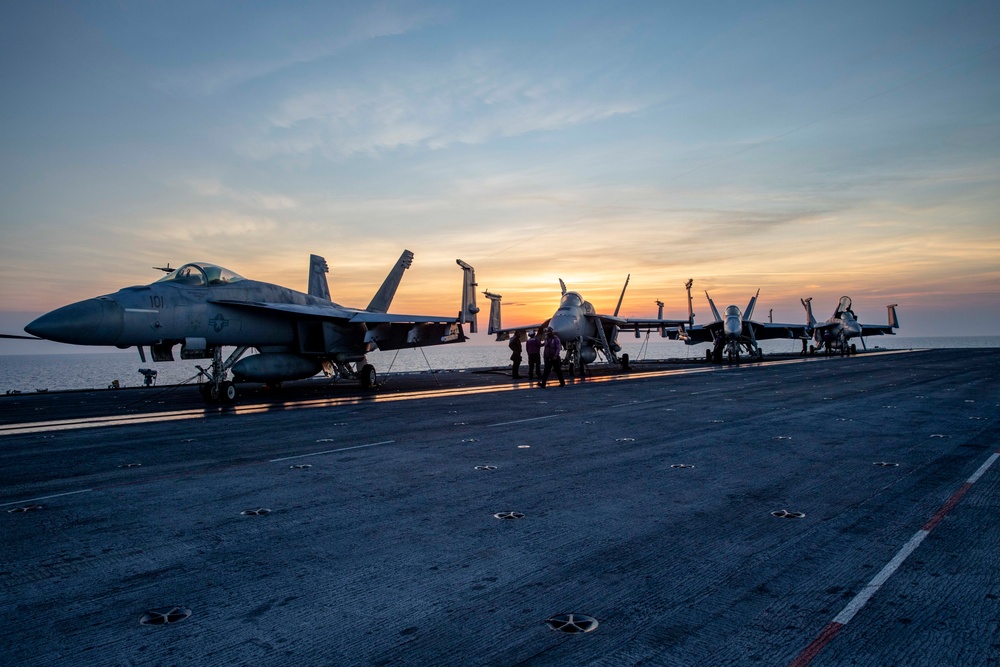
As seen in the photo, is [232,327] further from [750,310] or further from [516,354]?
[750,310]

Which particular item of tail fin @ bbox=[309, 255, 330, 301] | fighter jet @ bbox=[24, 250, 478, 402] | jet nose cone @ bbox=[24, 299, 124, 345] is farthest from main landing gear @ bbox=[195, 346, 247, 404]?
tail fin @ bbox=[309, 255, 330, 301]

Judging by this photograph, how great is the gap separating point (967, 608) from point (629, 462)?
412cm

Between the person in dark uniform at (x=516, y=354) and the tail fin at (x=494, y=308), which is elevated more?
the tail fin at (x=494, y=308)

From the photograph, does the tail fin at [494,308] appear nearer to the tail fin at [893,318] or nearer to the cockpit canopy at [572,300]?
the cockpit canopy at [572,300]

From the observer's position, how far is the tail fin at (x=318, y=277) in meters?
23.3

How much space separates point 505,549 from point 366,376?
16.3 meters

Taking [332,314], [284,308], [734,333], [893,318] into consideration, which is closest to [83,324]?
[284,308]

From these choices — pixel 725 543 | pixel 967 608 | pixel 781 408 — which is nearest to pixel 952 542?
pixel 967 608

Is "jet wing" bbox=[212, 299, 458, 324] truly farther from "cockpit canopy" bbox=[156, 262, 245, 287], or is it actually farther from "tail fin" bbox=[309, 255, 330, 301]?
"tail fin" bbox=[309, 255, 330, 301]

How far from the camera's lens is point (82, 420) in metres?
11.9

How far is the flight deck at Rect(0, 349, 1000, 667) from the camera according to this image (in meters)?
2.84

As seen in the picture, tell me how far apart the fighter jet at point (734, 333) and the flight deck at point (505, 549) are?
95.4 ft

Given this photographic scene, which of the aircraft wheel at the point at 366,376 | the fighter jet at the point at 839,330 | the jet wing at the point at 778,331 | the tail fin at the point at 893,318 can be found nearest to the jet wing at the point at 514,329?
the aircraft wheel at the point at 366,376

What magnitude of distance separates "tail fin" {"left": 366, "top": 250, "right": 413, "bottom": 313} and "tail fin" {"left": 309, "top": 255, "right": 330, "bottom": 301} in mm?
1970
